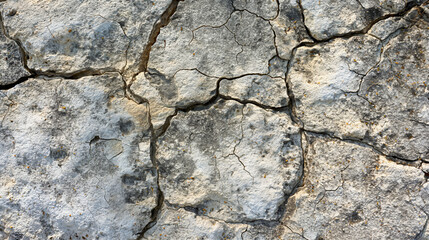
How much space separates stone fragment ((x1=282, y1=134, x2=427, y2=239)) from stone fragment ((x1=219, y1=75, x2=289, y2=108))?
28 cm

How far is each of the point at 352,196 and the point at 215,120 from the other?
871mm

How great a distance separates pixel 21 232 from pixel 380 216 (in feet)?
6.72

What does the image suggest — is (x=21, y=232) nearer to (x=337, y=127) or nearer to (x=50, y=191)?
(x=50, y=191)

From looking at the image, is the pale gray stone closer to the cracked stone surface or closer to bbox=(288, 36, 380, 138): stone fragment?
bbox=(288, 36, 380, 138): stone fragment

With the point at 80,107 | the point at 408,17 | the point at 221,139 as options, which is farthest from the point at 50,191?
the point at 408,17

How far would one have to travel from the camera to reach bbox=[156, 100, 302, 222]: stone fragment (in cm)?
174

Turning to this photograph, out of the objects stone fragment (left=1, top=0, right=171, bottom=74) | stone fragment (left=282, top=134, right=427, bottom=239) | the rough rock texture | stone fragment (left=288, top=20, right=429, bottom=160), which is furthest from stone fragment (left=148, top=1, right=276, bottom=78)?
stone fragment (left=282, top=134, right=427, bottom=239)

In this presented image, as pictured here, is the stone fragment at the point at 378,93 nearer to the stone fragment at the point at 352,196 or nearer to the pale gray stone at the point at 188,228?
the stone fragment at the point at 352,196

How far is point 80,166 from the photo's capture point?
1.77 meters

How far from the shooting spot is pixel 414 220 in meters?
1.68

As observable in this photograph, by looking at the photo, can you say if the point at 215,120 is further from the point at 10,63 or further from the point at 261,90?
the point at 10,63

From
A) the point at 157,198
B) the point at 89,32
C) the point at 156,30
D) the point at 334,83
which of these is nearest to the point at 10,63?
the point at 89,32

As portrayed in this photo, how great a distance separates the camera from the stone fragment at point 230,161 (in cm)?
174

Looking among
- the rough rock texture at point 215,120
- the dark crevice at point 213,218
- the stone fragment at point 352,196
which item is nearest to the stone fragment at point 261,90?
the rough rock texture at point 215,120
